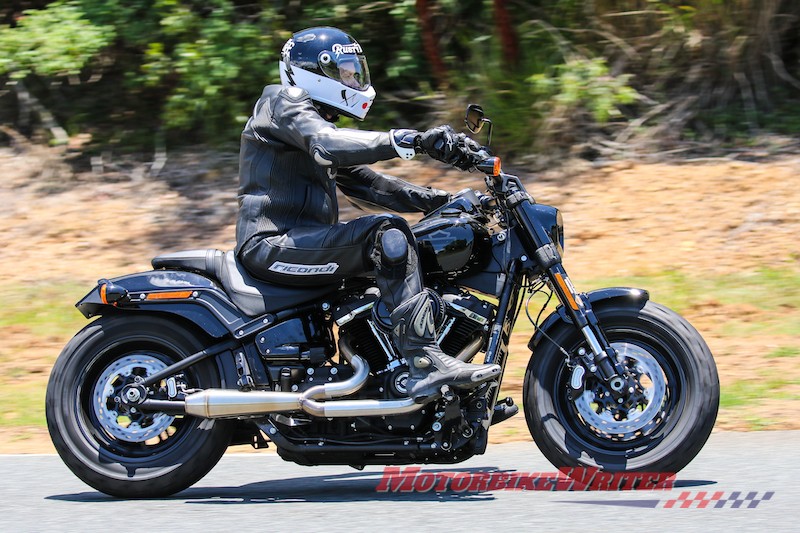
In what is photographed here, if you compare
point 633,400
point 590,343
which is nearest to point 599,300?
point 590,343

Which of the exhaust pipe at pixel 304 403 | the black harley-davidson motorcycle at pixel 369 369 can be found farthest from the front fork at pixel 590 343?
the exhaust pipe at pixel 304 403

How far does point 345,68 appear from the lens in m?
5.38

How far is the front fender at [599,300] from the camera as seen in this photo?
5207 millimetres

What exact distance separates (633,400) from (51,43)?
25.5ft

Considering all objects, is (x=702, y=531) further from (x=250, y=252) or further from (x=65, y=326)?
(x=65, y=326)

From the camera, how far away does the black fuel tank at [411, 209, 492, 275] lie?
519cm

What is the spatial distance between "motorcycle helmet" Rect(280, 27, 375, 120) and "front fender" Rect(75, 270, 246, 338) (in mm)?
981

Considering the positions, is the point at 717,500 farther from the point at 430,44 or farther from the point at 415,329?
the point at 430,44

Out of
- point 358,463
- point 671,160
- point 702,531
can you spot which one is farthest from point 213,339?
point 671,160

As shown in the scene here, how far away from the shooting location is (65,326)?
895 cm

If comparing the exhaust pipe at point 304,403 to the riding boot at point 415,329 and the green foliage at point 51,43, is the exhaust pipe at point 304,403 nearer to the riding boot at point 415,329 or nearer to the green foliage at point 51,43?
the riding boot at point 415,329

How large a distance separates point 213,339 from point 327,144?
1.07 metres

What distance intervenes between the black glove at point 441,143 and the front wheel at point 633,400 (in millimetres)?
955

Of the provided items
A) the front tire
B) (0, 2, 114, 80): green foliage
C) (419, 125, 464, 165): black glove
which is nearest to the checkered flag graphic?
(419, 125, 464, 165): black glove
